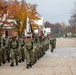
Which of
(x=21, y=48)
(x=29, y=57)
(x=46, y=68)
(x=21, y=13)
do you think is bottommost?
(x=46, y=68)

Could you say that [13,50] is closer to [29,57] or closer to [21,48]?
[29,57]

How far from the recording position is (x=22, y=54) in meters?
21.8

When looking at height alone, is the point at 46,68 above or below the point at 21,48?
below

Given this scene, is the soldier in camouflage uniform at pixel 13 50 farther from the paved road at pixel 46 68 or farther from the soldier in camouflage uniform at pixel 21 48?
the soldier in camouflage uniform at pixel 21 48

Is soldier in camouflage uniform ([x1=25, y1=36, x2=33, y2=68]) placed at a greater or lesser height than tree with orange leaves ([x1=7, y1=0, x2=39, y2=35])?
lesser

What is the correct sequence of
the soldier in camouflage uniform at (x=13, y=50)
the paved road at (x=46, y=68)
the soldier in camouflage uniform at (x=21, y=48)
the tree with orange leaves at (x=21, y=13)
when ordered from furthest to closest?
the tree with orange leaves at (x=21, y=13) < the soldier in camouflage uniform at (x=21, y=48) < the soldier in camouflage uniform at (x=13, y=50) < the paved road at (x=46, y=68)

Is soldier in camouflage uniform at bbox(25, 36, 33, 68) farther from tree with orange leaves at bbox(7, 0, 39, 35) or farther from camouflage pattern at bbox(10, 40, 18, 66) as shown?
tree with orange leaves at bbox(7, 0, 39, 35)

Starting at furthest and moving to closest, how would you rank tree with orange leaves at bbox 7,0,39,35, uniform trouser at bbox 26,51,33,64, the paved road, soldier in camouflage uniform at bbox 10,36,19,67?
tree with orange leaves at bbox 7,0,39,35, soldier in camouflage uniform at bbox 10,36,19,67, uniform trouser at bbox 26,51,33,64, the paved road

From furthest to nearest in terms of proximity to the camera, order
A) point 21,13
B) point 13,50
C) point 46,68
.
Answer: point 21,13 < point 13,50 < point 46,68

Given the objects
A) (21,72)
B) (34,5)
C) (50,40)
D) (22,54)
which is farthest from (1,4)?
(21,72)

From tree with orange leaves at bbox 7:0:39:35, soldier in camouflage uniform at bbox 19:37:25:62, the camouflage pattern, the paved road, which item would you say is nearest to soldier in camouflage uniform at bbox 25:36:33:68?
the paved road

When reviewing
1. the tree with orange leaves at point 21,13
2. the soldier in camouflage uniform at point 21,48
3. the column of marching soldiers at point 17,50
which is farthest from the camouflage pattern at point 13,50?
the tree with orange leaves at point 21,13

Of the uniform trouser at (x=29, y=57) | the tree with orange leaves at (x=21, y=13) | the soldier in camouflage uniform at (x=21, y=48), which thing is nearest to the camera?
the uniform trouser at (x=29, y=57)

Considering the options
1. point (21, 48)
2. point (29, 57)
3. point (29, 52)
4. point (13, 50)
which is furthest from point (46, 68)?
point (21, 48)
